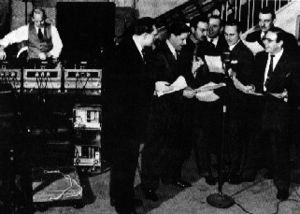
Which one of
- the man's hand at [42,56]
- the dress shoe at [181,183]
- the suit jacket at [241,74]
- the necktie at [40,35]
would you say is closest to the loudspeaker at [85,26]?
the necktie at [40,35]

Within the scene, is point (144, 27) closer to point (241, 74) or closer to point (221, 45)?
point (241, 74)

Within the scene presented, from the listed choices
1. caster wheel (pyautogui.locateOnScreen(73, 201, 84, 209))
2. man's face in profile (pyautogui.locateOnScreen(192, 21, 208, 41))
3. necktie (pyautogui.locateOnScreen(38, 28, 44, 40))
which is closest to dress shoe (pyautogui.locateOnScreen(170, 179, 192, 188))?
caster wheel (pyautogui.locateOnScreen(73, 201, 84, 209))

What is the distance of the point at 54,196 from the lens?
551 cm

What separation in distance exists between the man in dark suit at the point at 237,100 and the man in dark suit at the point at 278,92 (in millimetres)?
176

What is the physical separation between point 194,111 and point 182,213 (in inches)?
61.3

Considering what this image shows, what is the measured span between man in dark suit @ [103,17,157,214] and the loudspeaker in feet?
19.5

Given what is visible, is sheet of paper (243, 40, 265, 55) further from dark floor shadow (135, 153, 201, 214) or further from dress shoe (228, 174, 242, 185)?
dark floor shadow (135, 153, 201, 214)

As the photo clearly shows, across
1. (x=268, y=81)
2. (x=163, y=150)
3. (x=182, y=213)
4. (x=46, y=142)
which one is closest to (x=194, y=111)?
(x=163, y=150)

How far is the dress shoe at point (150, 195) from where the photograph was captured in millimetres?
5840

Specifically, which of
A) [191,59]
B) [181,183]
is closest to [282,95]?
[191,59]

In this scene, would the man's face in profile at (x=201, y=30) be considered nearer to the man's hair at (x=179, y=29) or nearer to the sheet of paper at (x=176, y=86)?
the man's hair at (x=179, y=29)

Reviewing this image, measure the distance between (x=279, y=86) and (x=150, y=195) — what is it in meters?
2.07

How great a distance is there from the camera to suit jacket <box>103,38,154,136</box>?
482cm

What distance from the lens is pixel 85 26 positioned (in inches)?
430
